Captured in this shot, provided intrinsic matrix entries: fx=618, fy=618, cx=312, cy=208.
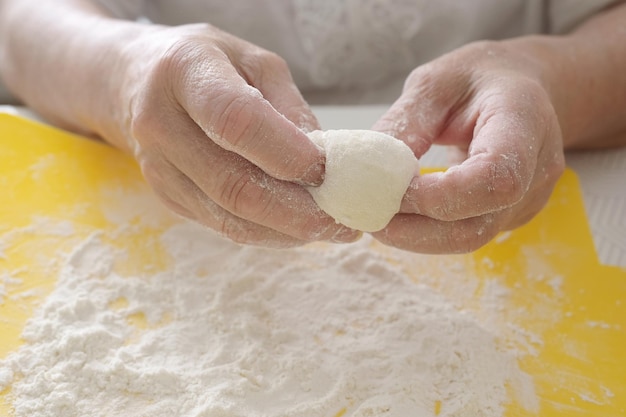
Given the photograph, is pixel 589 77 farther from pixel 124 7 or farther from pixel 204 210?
pixel 124 7

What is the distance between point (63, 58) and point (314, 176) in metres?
0.64

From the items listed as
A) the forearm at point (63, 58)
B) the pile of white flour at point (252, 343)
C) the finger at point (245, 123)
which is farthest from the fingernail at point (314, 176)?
the forearm at point (63, 58)

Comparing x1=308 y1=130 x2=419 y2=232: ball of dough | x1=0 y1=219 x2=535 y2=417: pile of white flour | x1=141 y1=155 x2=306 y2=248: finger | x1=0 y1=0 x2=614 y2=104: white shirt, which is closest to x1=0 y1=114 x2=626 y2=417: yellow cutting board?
x1=0 y1=219 x2=535 y2=417: pile of white flour

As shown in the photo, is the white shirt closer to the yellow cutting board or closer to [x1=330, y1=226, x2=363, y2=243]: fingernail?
the yellow cutting board

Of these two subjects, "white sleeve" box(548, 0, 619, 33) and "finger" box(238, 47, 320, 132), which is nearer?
"finger" box(238, 47, 320, 132)

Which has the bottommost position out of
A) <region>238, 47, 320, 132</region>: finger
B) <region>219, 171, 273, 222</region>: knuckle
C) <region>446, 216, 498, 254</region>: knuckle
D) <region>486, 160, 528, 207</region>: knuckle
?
<region>446, 216, 498, 254</region>: knuckle

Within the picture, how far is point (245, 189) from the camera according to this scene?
76 cm

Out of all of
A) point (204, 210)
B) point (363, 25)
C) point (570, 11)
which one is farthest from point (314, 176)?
point (570, 11)

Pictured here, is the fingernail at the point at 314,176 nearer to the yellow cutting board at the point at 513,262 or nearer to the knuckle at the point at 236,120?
the knuckle at the point at 236,120

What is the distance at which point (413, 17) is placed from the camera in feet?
4.22

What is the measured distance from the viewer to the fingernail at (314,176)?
2.47 feet

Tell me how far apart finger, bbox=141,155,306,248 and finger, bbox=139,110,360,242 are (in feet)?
0.09

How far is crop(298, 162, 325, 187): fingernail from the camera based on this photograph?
752 mm

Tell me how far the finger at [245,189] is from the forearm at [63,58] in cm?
27
